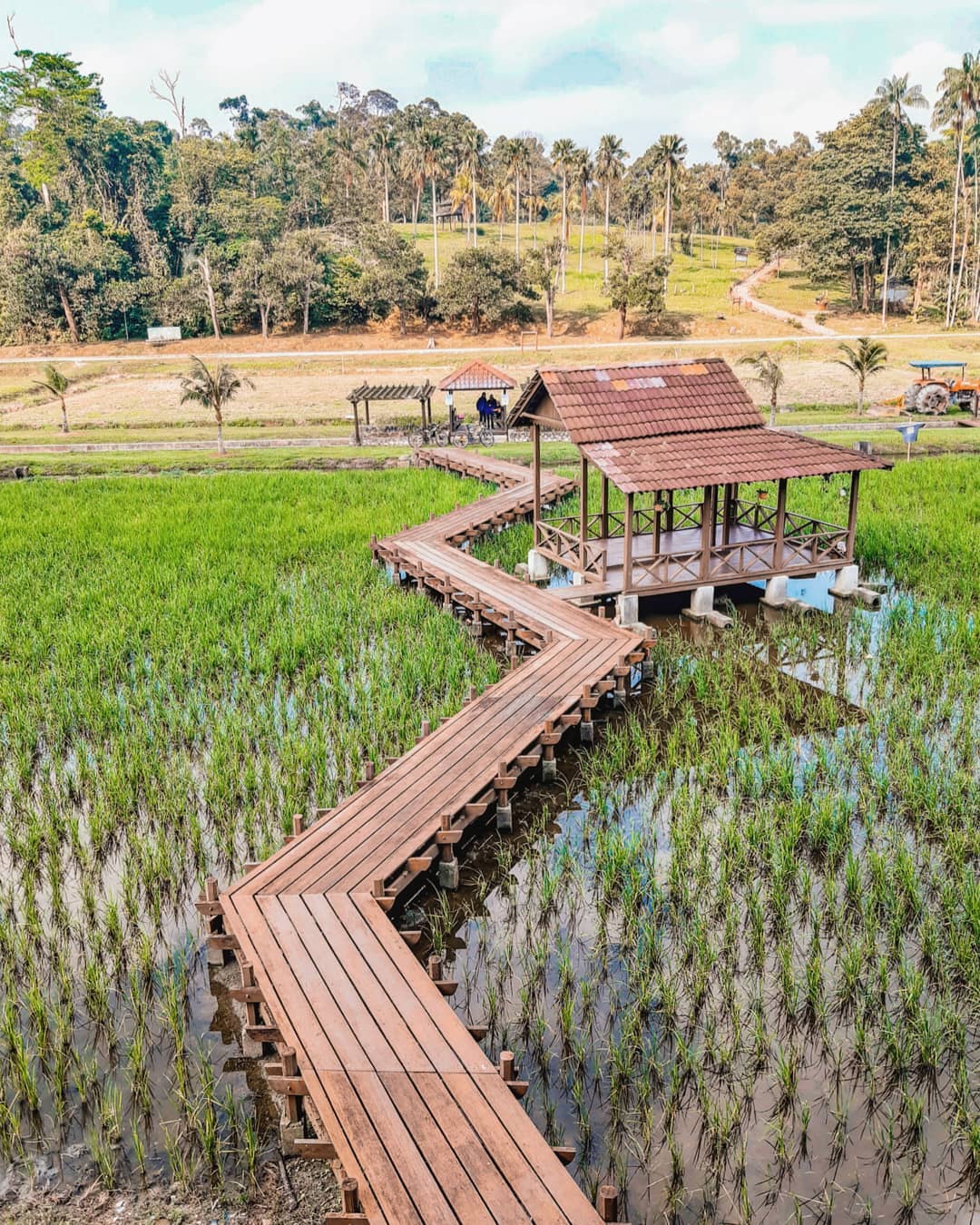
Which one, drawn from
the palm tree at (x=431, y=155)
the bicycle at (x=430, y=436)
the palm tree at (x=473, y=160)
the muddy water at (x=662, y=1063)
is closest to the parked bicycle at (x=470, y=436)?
the bicycle at (x=430, y=436)

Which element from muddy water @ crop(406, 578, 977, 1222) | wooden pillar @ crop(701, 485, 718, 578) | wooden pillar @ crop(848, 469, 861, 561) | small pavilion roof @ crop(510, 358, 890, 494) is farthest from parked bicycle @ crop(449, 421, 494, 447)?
muddy water @ crop(406, 578, 977, 1222)

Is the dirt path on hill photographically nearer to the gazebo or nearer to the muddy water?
the gazebo

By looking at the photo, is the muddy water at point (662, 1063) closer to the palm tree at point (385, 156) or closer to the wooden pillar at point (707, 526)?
the wooden pillar at point (707, 526)

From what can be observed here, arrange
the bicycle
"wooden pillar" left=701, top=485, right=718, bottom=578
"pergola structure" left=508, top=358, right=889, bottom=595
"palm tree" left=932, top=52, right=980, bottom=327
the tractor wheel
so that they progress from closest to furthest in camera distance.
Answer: "pergola structure" left=508, top=358, right=889, bottom=595, "wooden pillar" left=701, top=485, right=718, bottom=578, the bicycle, the tractor wheel, "palm tree" left=932, top=52, right=980, bottom=327

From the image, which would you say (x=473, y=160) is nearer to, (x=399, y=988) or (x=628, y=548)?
(x=628, y=548)

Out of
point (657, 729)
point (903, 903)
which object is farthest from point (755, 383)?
point (903, 903)

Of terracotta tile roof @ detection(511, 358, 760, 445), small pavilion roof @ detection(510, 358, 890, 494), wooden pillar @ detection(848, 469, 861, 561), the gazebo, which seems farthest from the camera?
the gazebo
